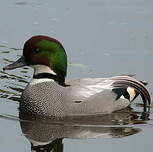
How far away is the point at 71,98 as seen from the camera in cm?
986

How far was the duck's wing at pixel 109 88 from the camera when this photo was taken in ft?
32.8

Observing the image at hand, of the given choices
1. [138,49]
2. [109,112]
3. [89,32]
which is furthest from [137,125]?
[89,32]

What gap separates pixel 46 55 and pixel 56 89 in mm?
467

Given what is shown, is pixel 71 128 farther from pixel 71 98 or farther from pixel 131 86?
pixel 131 86

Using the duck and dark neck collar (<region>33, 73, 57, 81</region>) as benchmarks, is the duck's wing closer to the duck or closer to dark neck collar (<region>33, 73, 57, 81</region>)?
the duck

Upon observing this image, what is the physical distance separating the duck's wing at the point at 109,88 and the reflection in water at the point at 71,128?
0.28 m

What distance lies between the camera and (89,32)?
1347 centimetres

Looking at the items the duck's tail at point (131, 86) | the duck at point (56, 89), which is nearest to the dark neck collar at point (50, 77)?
the duck at point (56, 89)

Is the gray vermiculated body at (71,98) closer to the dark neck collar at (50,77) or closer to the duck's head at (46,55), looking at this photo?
the dark neck collar at (50,77)

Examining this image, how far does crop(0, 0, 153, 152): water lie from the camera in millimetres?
9305

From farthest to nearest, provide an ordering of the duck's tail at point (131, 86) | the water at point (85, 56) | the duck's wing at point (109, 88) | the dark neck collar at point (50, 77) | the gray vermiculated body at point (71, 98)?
1. the duck's tail at point (131, 86)
2. the dark neck collar at point (50, 77)
3. the duck's wing at point (109, 88)
4. the gray vermiculated body at point (71, 98)
5. the water at point (85, 56)

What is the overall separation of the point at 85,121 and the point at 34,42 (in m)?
1.21

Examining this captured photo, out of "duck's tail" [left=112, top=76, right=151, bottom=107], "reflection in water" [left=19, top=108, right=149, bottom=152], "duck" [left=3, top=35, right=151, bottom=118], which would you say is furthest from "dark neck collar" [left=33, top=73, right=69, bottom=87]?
"duck's tail" [left=112, top=76, right=151, bottom=107]

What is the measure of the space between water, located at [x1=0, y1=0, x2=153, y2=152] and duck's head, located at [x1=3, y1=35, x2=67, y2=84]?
0.68 meters
